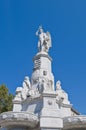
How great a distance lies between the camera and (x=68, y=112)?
2030 centimetres

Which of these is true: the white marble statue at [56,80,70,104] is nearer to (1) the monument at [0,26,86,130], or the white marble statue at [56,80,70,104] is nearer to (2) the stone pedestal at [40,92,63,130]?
(1) the monument at [0,26,86,130]

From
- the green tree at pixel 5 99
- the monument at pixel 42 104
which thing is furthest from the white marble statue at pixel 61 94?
the green tree at pixel 5 99

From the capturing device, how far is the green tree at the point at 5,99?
33478mm

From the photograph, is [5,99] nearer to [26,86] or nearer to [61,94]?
[26,86]

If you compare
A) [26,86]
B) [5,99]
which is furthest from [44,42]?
[5,99]

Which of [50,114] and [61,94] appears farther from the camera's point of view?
[61,94]

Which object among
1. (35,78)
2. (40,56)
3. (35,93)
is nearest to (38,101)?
(35,93)

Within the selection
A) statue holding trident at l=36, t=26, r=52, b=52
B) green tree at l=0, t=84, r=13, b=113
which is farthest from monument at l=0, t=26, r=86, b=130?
green tree at l=0, t=84, r=13, b=113

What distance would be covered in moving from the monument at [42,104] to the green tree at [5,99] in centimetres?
1318

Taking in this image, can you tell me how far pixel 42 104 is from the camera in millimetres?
18031

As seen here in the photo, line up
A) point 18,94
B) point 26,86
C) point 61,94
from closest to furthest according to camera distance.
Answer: point 61,94, point 18,94, point 26,86

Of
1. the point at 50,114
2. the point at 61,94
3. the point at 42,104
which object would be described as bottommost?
the point at 50,114

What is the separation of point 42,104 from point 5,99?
55.7 ft

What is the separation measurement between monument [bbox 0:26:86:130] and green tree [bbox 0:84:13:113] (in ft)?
43.2
